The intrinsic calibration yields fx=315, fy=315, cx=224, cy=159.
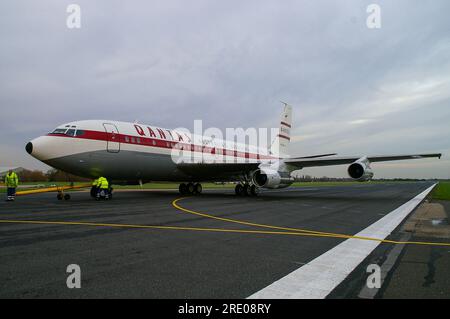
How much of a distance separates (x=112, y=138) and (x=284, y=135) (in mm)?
16252

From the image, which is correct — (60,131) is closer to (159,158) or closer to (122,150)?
(122,150)

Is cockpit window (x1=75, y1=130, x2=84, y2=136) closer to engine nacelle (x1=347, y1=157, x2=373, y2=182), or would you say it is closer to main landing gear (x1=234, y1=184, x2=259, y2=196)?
main landing gear (x1=234, y1=184, x2=259, y2=196)

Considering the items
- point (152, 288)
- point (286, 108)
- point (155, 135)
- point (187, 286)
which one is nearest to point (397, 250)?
point (187, 286)

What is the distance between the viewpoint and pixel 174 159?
18656 mm

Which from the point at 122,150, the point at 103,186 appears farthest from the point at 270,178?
the point at 103,186

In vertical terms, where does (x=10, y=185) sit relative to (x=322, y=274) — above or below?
above

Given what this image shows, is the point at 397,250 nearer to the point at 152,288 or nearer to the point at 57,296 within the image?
the point at 152,288

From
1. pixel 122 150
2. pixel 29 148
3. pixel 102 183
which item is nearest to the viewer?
pixel 29 148

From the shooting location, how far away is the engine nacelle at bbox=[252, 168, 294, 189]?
18234 mm

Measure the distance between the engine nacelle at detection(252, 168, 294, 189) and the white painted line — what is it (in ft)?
39.8

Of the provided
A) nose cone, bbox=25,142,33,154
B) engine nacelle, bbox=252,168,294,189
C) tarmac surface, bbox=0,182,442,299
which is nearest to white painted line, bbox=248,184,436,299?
tarmac surface, bbox=0,182,442,299

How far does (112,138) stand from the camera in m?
15.5

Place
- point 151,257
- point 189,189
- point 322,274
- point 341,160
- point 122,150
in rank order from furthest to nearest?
point 189,189 < point 341,160 < point 122,150 < point 151,257 < point 322,274

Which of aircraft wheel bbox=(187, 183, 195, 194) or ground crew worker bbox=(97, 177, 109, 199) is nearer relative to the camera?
ground crew worker bbox=(97, 177, 109, 199)
